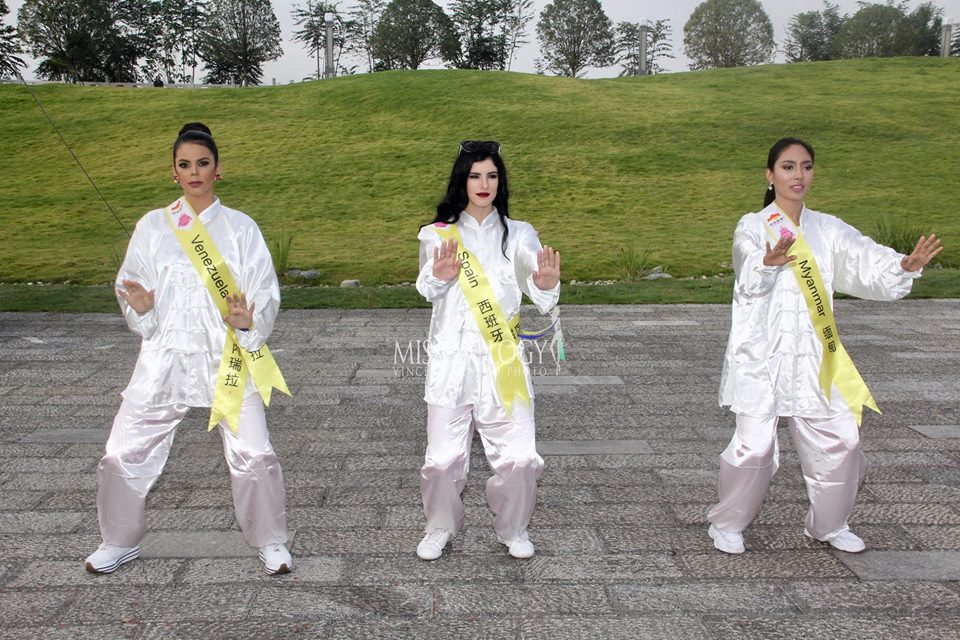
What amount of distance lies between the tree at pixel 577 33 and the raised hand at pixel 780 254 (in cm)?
6723

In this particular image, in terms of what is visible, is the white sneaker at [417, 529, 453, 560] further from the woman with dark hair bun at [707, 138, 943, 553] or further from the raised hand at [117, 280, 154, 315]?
the raised hand at [117, 280, 154, 315]

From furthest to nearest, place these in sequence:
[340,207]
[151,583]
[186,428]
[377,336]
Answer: [340,207] → [377,336] → [186,428] → [151,583]

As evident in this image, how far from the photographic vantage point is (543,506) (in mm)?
4906

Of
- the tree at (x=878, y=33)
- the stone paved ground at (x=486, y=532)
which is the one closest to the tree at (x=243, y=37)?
the tree at (x=878, y=33)

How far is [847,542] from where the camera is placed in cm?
425

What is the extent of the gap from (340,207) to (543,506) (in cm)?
2113

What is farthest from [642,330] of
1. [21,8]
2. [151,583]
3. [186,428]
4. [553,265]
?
[21,8]

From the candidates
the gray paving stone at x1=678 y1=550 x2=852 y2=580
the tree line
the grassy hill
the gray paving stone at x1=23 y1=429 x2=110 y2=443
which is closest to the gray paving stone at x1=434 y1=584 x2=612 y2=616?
the gray paving stone at x1=678 y1=550 x2=852 y2=580

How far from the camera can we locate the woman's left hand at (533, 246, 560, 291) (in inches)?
162

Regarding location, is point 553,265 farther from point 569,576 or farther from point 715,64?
point 715,64

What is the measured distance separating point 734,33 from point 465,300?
7301 cm

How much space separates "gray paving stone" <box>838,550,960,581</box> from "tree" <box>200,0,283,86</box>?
65.7 metres

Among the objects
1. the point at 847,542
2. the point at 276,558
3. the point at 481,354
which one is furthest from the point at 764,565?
the point at 276,558

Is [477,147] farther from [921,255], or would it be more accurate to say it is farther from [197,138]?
[921,255]
